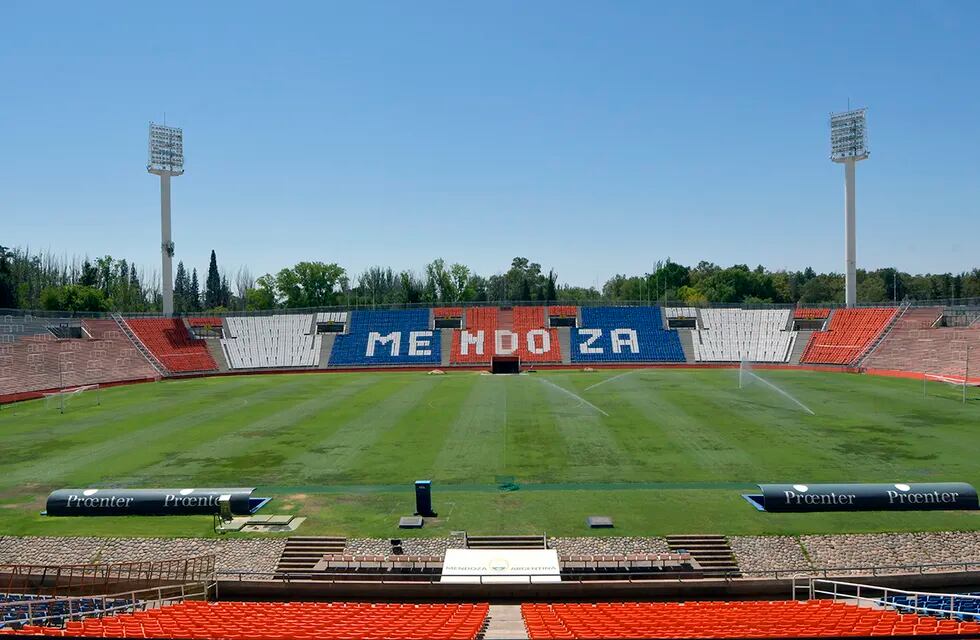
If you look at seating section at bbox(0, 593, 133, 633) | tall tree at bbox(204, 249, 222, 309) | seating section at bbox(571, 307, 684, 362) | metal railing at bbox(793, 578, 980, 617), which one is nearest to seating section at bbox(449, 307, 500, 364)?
seating section at bbox(571, 307, 684, 362)

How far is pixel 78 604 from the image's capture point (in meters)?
16.4

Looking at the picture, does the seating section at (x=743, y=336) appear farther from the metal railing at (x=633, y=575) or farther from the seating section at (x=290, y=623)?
the seating section at (x=290, y=623)

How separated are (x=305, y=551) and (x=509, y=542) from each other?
6.40m

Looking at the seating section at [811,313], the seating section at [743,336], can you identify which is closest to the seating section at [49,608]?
the seating section at [743,336]

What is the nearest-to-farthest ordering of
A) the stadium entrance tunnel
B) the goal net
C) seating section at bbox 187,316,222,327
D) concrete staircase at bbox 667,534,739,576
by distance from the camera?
1. concrete staircase at bbox 667,534,739,576
2. the goal net
3. the stadium entrance tunnel
4. seating section at bbox 187,316,222,327

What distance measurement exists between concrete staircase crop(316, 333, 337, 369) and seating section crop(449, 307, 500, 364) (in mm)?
14959

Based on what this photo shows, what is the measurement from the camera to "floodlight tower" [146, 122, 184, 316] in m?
84.1

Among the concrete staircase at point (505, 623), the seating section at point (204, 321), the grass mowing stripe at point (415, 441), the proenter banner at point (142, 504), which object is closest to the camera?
the concrete staircase at point (505, 623)

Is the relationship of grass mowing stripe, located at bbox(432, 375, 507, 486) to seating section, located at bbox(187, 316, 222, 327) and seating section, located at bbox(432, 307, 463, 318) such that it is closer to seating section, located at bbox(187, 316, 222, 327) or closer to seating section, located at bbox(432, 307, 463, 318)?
seating section, located at bbox(432, 307, 463, 318)

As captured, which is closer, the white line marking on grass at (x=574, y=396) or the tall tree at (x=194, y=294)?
the white line marking on grass at (x=574, y=396)

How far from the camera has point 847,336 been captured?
250 feet

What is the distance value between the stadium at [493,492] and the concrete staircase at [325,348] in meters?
3.72

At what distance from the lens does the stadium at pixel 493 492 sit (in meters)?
15.3

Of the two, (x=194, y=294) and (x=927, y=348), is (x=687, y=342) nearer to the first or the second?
(x=927, y=348)
